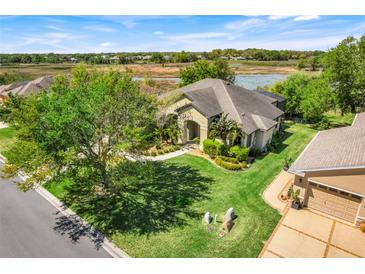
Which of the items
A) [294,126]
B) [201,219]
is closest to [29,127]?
[201,219]

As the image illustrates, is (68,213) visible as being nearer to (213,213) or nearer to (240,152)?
(213,213)

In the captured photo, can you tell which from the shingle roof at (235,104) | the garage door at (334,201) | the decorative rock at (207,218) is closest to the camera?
the garage door at (334,201)

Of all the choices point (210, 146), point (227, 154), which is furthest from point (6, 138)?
point (227, 154)

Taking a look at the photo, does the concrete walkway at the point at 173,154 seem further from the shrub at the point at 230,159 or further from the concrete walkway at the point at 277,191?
the concrete walkway at the point at 277,191

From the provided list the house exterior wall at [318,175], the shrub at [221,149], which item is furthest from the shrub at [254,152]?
the house exterior wall at [318,175]

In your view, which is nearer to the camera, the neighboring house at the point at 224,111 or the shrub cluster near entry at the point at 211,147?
the shrub cluster near entry at the point at 211,147

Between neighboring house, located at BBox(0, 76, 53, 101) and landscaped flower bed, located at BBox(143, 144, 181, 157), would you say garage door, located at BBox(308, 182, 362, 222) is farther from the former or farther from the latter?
neighboring house, located at BBox(0, 76, 53, 101)

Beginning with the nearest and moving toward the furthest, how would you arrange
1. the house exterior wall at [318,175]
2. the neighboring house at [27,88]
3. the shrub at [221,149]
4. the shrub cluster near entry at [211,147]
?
the house exterior wall at [318,175], the shrub at [221,149], the shrub cluster near entry at [211,147], the neighboring house at [27,88]
